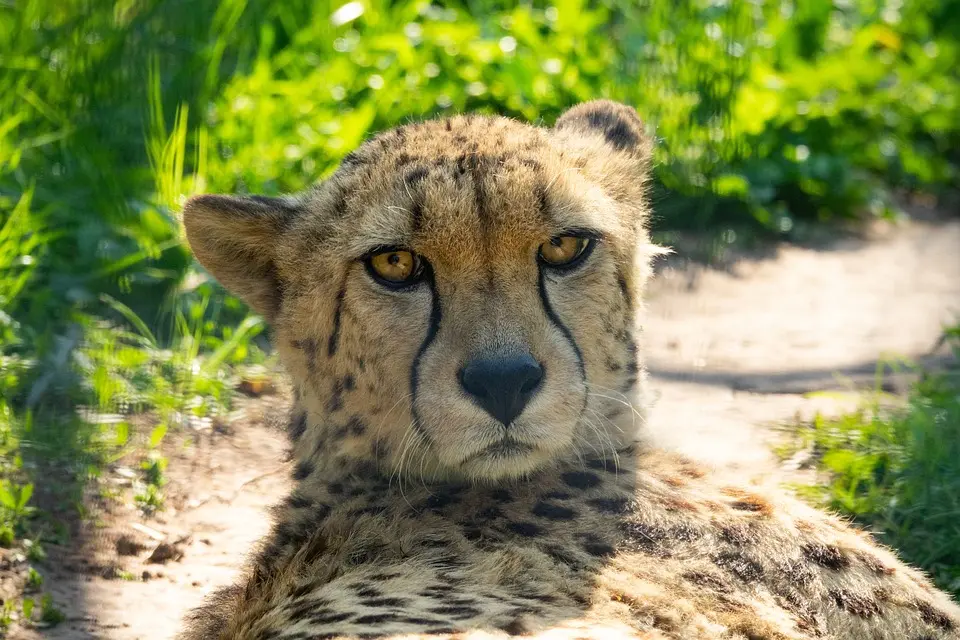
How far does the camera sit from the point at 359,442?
258cm

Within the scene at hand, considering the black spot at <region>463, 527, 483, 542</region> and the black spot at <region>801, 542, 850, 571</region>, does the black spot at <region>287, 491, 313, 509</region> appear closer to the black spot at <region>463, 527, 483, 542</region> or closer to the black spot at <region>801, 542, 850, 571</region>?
the black spot at <region>463, 527, 483, 542</region>

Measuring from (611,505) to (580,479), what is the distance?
0.40 ft

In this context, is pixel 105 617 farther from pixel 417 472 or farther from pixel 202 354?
pixel 202 354

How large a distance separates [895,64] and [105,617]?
5.31 m

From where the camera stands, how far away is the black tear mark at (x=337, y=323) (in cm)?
256

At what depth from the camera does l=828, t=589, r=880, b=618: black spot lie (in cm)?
222

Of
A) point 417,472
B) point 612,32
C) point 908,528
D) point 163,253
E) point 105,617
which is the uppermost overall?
point 612,32

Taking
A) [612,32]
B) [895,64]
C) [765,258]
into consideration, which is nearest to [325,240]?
[765,258]

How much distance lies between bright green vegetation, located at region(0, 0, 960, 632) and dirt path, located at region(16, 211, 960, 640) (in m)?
0.15

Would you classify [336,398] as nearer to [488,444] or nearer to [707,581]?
[488,444]

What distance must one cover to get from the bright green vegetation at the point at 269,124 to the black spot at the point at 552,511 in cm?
121

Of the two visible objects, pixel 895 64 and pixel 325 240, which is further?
pixel 895 64

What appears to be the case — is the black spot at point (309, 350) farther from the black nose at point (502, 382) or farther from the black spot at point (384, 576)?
the black spot at point (384, 576)

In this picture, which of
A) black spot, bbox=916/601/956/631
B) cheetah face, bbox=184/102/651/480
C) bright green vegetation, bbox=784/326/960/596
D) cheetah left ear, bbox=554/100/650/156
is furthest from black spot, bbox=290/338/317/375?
bright green vegetation, bbox=784/326/960/596
